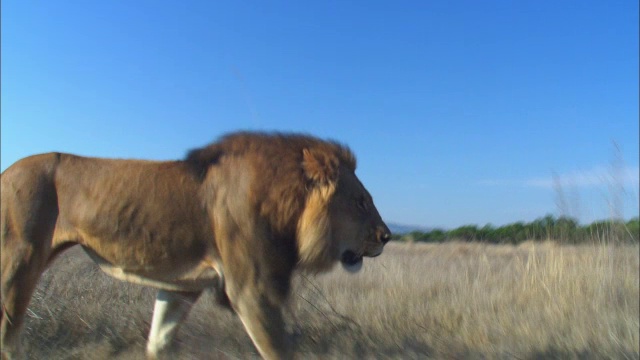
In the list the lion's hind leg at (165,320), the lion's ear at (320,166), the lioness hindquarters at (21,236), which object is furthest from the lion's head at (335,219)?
the lioness hindquarters at (21,236)

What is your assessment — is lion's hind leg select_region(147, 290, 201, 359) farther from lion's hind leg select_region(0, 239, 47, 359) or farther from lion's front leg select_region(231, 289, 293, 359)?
lion's hind leg select_region(0, 239, 47, 359)

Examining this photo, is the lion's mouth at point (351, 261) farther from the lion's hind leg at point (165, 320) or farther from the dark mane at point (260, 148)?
the lion's hind leg at point (165, 320)

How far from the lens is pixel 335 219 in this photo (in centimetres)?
457

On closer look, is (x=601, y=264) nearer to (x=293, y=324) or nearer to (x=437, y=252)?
(x=293, y=324)

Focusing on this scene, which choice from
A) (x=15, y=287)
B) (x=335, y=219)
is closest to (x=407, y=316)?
(x=335, y=219)

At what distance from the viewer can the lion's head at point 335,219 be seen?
4.46 meters

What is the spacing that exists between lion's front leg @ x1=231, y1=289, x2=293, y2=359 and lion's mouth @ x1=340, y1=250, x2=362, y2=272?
2.22ft

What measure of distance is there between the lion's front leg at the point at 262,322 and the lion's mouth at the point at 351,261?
678 millimetres

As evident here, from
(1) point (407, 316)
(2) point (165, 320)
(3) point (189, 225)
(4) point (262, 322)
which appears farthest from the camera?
(1) point (407, 316)

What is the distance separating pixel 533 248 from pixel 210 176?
234 inches

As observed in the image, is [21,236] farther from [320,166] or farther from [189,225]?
[320,166]

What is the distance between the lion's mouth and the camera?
4.68 metres

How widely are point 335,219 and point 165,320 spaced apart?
5.08ft

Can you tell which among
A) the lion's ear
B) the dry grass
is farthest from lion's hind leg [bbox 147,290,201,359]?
the lion's ear
